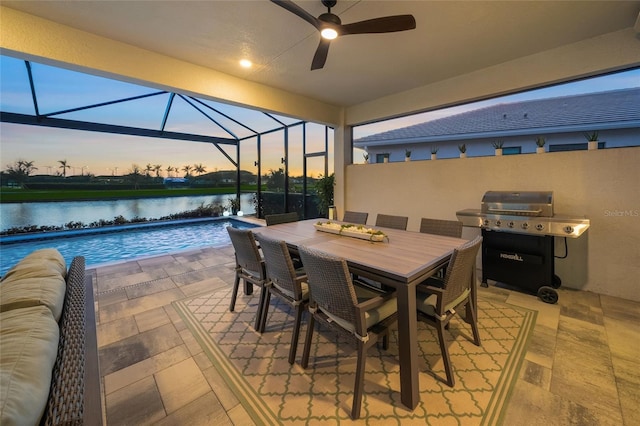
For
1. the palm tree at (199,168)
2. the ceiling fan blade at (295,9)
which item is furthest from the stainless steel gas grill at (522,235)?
the palm tree at (199,168)

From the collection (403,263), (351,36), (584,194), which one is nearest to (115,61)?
(351,36)

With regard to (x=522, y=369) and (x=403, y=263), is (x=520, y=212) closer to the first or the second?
(x=522, y=369)

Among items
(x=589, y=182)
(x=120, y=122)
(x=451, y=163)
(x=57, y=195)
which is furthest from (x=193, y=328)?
(x=57, y=195)

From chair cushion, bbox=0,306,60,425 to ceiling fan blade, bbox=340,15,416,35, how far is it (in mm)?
2590

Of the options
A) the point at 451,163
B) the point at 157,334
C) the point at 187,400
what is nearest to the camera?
the point at 187,400

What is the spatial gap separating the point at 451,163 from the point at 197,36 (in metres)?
3.85

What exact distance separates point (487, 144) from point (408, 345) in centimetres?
376

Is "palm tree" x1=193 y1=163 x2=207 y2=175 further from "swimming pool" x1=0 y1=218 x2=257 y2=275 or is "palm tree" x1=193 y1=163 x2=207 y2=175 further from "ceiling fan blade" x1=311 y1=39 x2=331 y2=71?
"ceiling fan blade" x1=311 y1=39 x2=331 y2=71

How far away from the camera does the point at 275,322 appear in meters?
2.56

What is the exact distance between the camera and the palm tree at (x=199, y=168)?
8.80 m

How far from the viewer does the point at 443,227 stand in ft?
9.30

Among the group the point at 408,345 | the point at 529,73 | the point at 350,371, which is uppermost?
the point at 529,73

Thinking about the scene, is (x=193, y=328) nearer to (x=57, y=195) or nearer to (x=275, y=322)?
(x=275, y=322)

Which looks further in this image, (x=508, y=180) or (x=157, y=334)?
(x=508, y=180)
